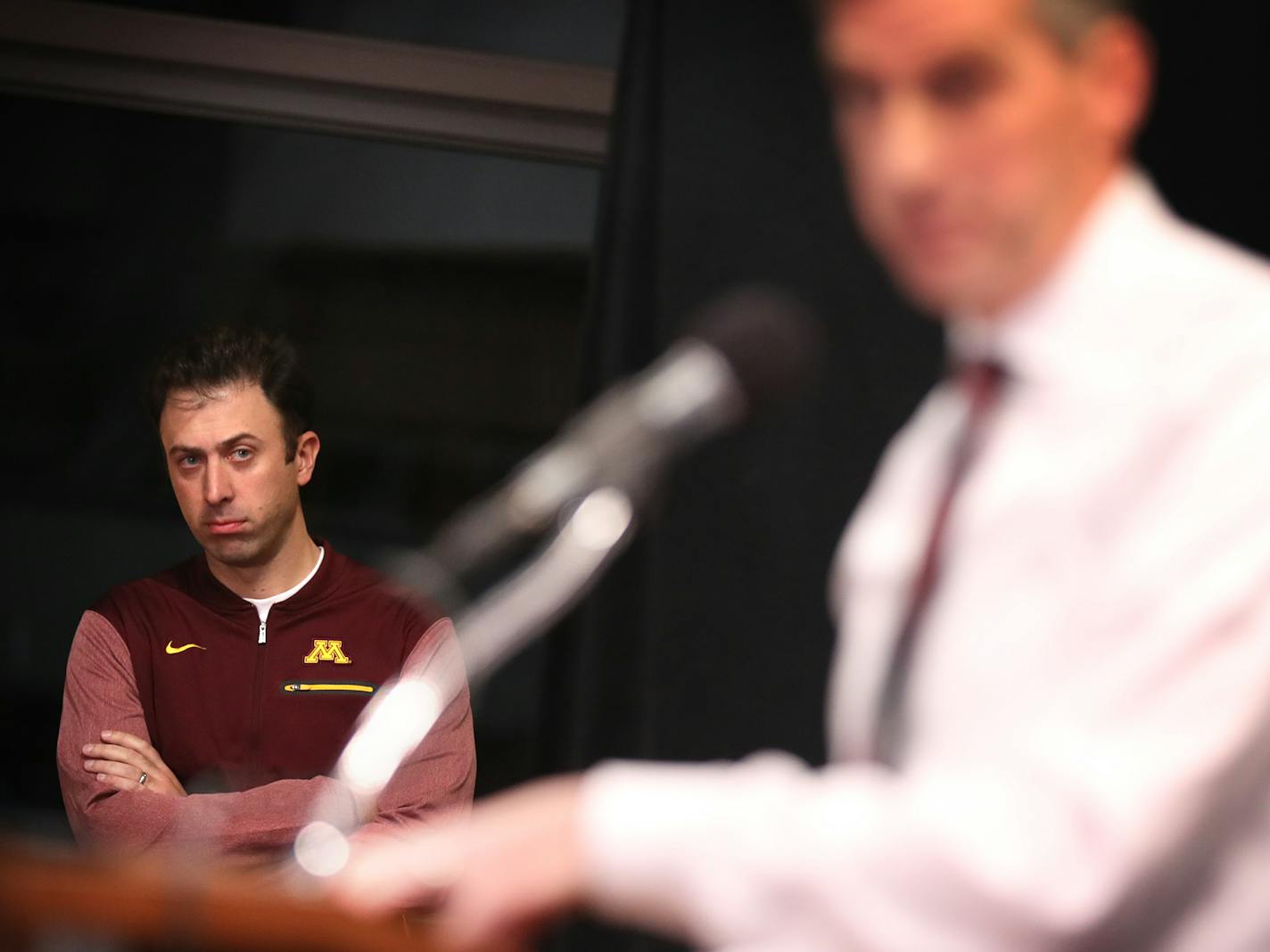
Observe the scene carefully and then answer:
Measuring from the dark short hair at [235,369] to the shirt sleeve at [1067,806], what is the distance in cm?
169

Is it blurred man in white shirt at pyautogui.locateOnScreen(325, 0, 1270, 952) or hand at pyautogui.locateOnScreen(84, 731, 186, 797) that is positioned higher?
hand at pyautogui.locateOnScreen(84, 731, 186, 797)

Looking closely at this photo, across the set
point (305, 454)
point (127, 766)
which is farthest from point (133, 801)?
point (305, 454)

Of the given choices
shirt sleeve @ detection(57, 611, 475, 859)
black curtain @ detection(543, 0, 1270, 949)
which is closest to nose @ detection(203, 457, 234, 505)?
shirt sleeve @ detection(57, 611, 475, 859)

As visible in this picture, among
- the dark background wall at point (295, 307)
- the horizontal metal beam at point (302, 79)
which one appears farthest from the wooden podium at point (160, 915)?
the horizontal metal beam at point (302, 79)

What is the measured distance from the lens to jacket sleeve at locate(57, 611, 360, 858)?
204 centimetres

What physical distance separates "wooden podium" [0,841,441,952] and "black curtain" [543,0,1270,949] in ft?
4.69

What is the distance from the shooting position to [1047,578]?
769 mm

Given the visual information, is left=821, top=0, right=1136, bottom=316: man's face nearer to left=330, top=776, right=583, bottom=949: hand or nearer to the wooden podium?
left=330, top=776, right=583, bottom=949: hand

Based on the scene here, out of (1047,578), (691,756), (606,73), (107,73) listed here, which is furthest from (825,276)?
(107,73)

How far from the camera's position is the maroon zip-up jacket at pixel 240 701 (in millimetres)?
2080

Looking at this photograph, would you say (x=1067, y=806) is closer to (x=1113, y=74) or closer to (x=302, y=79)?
(x=1113, y=74)

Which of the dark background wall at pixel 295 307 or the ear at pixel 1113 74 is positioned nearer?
the ear at pixel 1113 74

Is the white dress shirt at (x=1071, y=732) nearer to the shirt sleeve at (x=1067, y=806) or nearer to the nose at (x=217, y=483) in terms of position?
the shirt sleeve at (x=1067, y=806)

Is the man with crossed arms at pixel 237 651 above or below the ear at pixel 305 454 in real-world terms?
below
